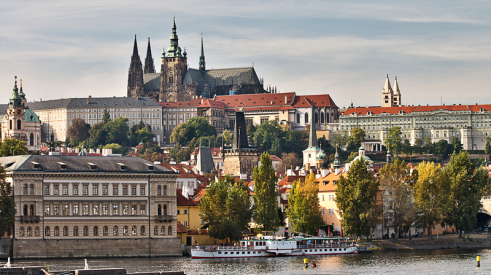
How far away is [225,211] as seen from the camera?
82.1 m

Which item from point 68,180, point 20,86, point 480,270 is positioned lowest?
point 480,270

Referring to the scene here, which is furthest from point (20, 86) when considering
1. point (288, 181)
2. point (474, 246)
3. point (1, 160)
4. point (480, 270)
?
point (480, 270)

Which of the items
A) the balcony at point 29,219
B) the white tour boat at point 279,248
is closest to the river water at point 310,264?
the white tour boat at point 279,248

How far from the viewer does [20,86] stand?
151625mm

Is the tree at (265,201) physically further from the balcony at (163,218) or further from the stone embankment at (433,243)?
the balcony at (163,218)

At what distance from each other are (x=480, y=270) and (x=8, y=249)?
3404 centimetres

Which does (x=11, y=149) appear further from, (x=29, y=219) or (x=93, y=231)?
(x=29, y=219)

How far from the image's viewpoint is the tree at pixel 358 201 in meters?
85.1

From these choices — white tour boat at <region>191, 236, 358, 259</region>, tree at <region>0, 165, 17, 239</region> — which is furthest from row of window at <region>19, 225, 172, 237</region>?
white tour boat at <region>191, 236, 358, 259</region>

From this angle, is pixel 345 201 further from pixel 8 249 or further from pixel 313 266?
pixel 8 249

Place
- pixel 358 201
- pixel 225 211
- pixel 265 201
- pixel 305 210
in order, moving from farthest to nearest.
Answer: pixel 265 201
pixel 305 210
pixel 358 201
pixel 225 211

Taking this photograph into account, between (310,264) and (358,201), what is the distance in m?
14.3

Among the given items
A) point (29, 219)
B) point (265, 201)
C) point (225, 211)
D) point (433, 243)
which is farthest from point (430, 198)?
point (29, 219)

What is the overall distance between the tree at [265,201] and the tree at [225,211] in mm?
2490
